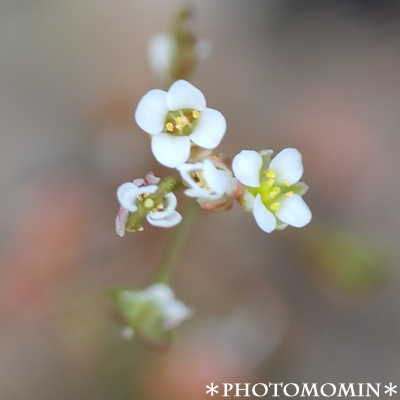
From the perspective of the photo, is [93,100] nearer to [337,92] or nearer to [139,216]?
[337,92]

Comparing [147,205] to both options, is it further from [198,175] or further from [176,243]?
[176,243]

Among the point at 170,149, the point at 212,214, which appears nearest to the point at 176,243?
the point at 212,214

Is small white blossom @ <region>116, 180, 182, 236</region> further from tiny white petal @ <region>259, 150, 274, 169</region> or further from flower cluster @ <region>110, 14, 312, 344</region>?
tiny white petal @ <region>259, 150, 274, 169</region>

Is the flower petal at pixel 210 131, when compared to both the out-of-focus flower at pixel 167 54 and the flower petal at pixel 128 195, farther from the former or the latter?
the out-of-focus flower at pixel 167 54

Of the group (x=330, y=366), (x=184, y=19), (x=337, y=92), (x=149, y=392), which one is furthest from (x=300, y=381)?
(x=184, y=19)

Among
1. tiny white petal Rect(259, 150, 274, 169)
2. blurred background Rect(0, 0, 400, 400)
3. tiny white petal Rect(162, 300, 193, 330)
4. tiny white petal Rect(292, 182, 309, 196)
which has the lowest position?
tiny white petal Rect(162, 300, 193, 330)

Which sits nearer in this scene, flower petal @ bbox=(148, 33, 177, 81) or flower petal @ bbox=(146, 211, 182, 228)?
flower petal @ bbox=(146, 211, 182, 228)

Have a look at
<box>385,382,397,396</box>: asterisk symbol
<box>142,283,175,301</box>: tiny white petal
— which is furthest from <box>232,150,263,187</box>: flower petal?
<box>385,382,397,396</box>: asterisk symbol

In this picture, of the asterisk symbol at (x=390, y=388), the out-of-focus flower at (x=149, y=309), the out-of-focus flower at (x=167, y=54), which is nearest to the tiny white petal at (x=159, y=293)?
the out-of-focus flower at (x=149, y=309)
